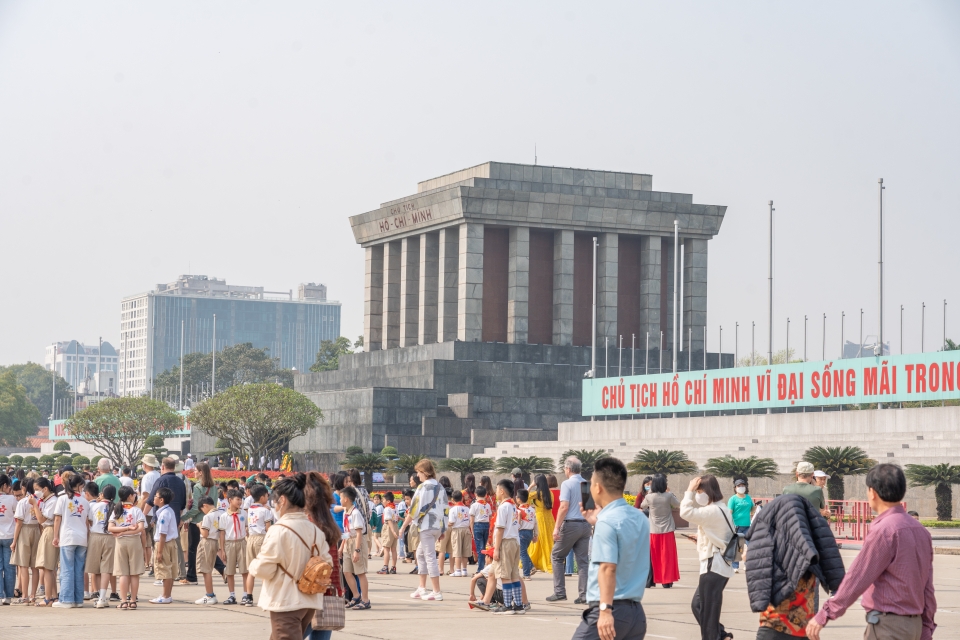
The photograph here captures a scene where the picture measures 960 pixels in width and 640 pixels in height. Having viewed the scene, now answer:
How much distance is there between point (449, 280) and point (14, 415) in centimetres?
7521

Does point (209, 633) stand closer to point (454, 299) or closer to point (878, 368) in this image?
point (878, 368)

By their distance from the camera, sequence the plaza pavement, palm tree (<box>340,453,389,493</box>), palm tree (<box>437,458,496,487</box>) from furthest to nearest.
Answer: palm tree (<box>340,453,389,493</box>) < palm tree (<box>437,458,496,487</box>) < the plaza pavement

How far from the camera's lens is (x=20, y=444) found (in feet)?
436

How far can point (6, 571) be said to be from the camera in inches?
634

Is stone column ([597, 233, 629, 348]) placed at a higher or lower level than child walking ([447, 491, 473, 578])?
higher

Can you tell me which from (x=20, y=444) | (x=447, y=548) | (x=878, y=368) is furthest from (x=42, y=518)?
(x=20, y=444)

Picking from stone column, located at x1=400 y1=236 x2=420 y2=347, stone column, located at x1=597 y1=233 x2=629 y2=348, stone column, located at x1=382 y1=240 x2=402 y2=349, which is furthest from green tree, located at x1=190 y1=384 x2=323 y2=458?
stone column, located at x1=597 y1=233 x2=629 y2=348

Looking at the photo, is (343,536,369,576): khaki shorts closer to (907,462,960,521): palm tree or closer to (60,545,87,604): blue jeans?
(60,545,87,604): blue jeans

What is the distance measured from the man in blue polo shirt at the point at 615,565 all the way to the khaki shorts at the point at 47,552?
9468mm

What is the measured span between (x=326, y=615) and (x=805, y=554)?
318 centimetres

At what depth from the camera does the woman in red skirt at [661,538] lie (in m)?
18.0

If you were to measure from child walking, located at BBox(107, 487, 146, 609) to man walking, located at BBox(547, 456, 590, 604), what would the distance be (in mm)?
4741

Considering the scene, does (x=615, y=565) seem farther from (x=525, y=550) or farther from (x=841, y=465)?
(x=841, y=465)

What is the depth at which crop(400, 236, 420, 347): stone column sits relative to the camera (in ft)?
234
